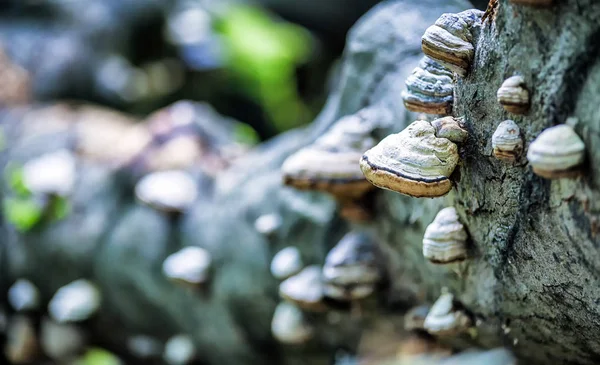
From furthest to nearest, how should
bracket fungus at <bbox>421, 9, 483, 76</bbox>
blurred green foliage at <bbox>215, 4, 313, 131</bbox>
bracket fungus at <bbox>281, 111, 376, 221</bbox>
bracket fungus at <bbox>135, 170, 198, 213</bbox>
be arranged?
blurred green foliage at <bbox>215, 4, 313, 131</bbox>, bracket fungus at <bbox>135, 170, 198, 213</bbox>, bracket fungus at <bbox>281, 111, 376, 221</bbox>, bracket fungus at <bbox>421, 9, 483, 76</bbox>

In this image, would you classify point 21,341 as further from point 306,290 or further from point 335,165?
point 335,165

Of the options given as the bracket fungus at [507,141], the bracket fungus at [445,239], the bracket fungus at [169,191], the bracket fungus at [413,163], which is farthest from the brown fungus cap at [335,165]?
the bracket fungus at [169,191]

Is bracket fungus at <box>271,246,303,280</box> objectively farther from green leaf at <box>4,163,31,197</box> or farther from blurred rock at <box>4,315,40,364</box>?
blurred rock at <box>4,315,40,364</box>

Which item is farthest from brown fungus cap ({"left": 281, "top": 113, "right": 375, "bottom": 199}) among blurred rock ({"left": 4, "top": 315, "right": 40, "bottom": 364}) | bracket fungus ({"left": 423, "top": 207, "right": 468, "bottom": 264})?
blurred rock ({"left": 4, "top": 315, "right": 40, "bottom": 364})

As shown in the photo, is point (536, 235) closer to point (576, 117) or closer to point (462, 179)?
point (462, 179)

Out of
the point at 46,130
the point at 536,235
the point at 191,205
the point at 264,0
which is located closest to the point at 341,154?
the point at 536,235

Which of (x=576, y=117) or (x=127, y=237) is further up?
(x=576, y=117)
